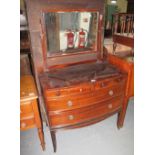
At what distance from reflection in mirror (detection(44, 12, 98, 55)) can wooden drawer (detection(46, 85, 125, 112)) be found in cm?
50

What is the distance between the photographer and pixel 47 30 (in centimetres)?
144

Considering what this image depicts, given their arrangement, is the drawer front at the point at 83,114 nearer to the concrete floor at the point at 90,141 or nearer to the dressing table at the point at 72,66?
the dressing table at the point at 72,66

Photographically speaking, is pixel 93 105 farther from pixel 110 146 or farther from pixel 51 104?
pixel 110 146

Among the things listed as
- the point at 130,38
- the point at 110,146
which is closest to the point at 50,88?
the point at 110,146

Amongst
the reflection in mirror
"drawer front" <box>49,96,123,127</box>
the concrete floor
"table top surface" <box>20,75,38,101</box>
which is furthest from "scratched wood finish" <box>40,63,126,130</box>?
the concrete floor

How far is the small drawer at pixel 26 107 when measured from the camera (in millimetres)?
1300

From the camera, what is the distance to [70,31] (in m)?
1.56

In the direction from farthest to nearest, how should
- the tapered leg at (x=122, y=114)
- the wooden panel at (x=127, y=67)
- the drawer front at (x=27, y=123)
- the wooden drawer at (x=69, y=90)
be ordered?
1. the tapered leg at (x=122, y=114)
2. the wooden panel at (x=127, y=67)
3. the drawer front at (x=27, y=123)
4. the wooden drawer at (x=69, y=90)

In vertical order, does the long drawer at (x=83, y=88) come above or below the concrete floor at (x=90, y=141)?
above

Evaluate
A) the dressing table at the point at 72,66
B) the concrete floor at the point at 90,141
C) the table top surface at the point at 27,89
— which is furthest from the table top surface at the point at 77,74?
the concrete floor at the point at 90,141

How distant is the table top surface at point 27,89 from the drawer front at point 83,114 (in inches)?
9.6

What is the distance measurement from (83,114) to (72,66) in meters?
0.53

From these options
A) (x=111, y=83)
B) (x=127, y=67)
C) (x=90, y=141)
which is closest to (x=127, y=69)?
(x=127, y=67)

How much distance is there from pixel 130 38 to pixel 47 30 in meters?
2.06
